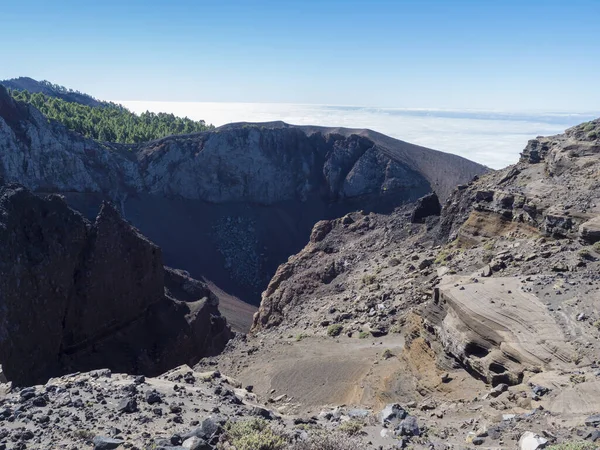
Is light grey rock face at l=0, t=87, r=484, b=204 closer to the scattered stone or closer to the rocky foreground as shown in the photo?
the rocky foreground

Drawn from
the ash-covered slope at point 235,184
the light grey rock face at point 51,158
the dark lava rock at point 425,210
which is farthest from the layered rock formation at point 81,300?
the light grey rock face at point 51,158

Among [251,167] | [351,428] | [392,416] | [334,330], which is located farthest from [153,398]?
[251,167]

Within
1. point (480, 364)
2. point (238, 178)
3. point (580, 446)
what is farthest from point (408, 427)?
point (238, 178)

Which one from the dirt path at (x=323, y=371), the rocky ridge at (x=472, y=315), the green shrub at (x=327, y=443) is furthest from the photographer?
the dirt path at (x=323, y=371)

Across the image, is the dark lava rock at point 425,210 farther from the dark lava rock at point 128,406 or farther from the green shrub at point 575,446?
the green shrub at point 575,446

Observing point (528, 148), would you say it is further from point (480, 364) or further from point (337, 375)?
point (480, 364)
